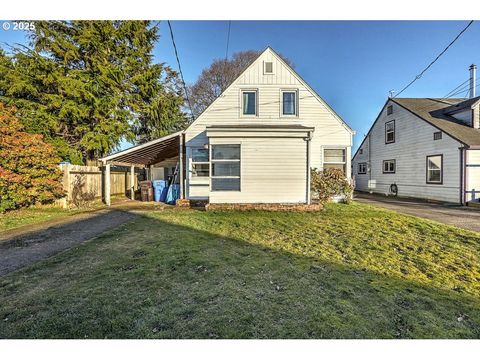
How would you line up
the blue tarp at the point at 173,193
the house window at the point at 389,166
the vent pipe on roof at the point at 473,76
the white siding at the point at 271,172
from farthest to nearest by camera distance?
the house window at the point at 389,166 → the vent pipe on roof at the point at 473,76 → the blue tarp at the point at 173,193 → the white siding at the point at 271,172

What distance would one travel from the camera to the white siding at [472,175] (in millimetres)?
11211

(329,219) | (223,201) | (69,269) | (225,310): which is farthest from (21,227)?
(329,219)

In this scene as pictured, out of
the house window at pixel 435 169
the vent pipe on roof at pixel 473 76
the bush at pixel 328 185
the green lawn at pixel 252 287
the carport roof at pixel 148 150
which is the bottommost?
the green lawn at pixel 252 287

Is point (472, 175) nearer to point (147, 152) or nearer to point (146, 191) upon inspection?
point (147, 152)

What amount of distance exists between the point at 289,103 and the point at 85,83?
40.0 feet

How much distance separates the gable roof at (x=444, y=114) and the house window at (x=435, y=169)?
4.66 feet

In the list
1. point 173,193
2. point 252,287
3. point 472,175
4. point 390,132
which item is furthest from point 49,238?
point 390,132

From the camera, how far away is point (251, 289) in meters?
3.14

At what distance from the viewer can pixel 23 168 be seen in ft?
28.5

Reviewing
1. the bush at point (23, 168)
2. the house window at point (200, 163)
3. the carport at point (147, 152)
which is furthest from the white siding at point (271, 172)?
the bush at point (23, 168)

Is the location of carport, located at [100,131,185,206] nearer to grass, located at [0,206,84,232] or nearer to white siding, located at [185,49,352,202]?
white siding, located at [185,49,352,202]

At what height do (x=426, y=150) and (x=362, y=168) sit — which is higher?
(x=426, y=150)

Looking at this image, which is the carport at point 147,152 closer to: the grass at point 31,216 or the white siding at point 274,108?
the white siding at point 274,108

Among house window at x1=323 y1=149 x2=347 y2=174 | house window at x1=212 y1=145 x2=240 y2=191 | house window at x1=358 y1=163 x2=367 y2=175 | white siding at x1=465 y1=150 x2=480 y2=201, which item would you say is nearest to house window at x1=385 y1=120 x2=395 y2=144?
house window at x1=358 y1=163 x2=367 y2=175
